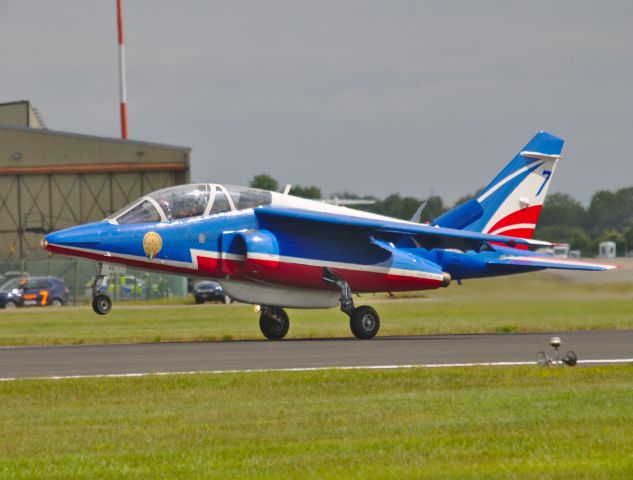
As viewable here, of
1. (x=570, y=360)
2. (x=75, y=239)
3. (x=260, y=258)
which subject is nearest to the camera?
(x=570, y=360)

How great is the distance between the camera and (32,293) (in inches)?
2125

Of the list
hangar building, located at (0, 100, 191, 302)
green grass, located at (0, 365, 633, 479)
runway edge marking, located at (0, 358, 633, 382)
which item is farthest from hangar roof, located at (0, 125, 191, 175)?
green grass, located at (0, 365, 633, 479)

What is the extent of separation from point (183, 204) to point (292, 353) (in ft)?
15.1

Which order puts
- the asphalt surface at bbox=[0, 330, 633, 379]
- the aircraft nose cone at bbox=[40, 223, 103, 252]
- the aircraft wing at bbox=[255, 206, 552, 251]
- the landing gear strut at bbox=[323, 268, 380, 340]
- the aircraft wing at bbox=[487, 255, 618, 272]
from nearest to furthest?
the asphalt surface at bbox=[0, 330, 633, 379]
the aircraft nose cone at bbox=[40, 223, 103, 252]
the aircraft wing at bbox=[255, 206, 552, 251]
the landing gear strut at bbox=[323, 268, 380, 340]
the aircraft wing at bbox=[487, 255, 618, 272]

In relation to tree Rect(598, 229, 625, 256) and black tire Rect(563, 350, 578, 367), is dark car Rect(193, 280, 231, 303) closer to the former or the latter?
tree Rect(598, 229, 625, 256)

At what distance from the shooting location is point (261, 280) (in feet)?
74.3

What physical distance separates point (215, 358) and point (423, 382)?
16.0 ft

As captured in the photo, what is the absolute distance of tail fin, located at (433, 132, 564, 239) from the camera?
26000mm

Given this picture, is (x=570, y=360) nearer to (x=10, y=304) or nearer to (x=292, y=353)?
(x=292, y=353)

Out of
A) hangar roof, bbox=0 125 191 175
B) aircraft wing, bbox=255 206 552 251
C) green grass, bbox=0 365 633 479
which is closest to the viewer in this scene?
green grass, bbox=0 365 633 479

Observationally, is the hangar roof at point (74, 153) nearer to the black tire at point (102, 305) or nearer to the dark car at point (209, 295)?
the dark car at point (209, 295)

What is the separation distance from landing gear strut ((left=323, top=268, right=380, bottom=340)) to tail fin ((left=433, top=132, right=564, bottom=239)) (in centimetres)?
404

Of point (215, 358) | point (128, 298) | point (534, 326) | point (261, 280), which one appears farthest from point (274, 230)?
point (128, 298)

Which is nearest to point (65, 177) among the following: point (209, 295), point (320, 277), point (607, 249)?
point (209, 295)
